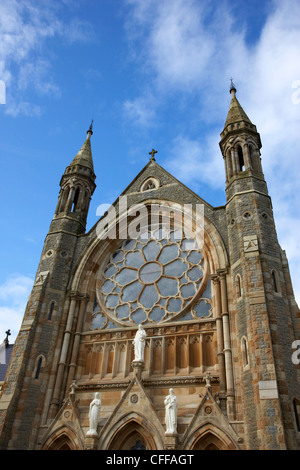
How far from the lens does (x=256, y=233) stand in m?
14.5

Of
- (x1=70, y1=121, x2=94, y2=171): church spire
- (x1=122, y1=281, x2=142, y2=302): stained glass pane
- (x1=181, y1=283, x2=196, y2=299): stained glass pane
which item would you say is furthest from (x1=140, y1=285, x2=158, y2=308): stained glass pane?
(x1=70, y1=121, x2=94, y2=171): church spire

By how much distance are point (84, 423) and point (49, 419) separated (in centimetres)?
138

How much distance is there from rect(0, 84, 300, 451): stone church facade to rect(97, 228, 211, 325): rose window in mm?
53

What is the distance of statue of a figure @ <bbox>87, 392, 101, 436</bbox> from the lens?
1248 centimetres

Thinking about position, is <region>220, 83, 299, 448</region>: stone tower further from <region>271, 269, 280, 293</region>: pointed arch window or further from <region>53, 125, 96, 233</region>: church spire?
<region>53, 125, 96, 233</region>: church spire

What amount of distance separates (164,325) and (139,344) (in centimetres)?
147

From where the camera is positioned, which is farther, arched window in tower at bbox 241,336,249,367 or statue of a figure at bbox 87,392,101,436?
statue of a figure at bbox 87,392,101,436

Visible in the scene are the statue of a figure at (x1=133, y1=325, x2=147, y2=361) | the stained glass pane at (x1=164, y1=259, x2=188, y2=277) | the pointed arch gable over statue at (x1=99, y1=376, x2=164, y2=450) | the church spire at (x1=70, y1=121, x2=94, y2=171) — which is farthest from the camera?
the church spire at (x1=70, y1=121, x2=94, y2=171)

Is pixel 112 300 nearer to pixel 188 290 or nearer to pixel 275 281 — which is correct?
pixel 188 290

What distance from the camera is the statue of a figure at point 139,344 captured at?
44.9 feet

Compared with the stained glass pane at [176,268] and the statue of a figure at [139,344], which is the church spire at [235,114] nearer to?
the stained glass pane at [176,268]

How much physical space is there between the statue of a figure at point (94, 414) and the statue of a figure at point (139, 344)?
5.79 feet

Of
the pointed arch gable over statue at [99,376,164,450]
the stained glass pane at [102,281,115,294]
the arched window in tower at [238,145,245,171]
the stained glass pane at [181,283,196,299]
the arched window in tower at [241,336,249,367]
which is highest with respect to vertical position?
the arched window in tower at [238,145,245,171]
